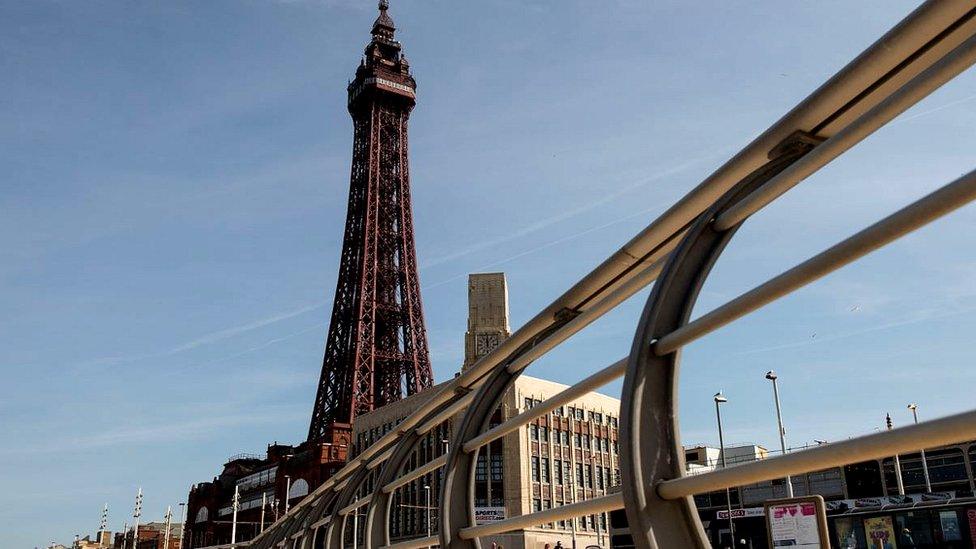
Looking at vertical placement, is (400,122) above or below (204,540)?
above

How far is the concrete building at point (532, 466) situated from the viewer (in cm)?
5944

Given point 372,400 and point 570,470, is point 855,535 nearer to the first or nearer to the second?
point 570,470

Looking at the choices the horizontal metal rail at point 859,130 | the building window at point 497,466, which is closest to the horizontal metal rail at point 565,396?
the horizontal metal rail at point 859,130

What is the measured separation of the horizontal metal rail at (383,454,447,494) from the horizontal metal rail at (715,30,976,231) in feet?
10.8

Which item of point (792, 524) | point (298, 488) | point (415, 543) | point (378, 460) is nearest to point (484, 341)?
point (298, 488)

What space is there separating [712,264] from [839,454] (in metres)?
1.09

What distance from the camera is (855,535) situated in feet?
84.4

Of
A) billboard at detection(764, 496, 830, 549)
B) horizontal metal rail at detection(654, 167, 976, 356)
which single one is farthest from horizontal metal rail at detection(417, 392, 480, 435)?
billboard at detection(764, 496, 830, 549)

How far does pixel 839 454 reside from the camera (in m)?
2.42

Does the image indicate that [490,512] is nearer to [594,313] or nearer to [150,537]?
[594,313]

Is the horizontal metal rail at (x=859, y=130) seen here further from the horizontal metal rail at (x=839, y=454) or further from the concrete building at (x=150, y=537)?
the concrete building at (x=150, y=537)

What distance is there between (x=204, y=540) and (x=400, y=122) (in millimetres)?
50374

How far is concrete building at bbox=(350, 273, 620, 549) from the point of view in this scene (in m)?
59.4

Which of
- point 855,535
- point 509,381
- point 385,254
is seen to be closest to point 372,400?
point 385,254
